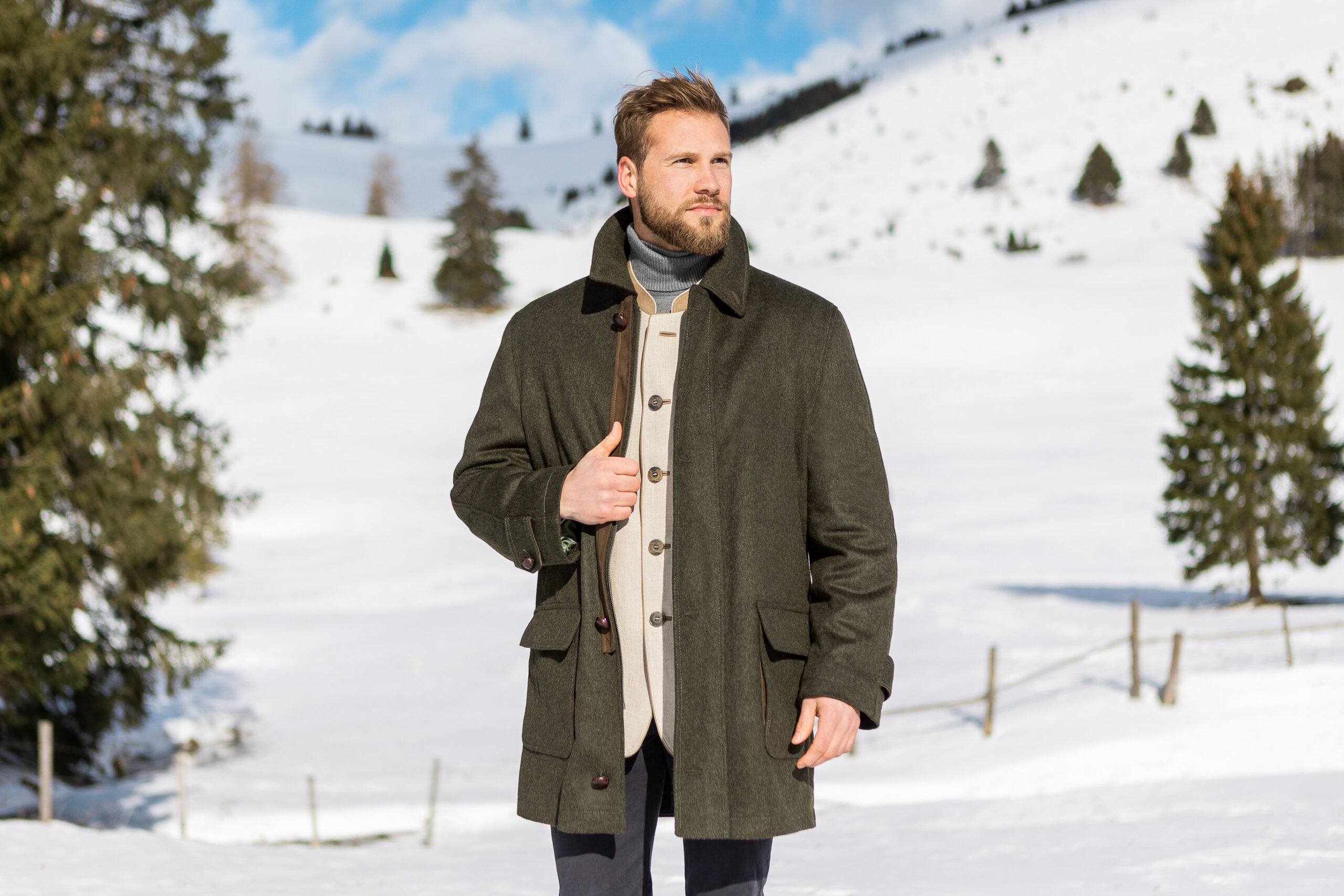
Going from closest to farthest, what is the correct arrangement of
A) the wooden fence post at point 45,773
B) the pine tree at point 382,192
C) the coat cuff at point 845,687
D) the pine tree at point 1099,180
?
the coat cuff at point 845,687 < the wooden fence post at point 45,773 < the pine tree at point 1099,180 < the pine tree at point 382,192

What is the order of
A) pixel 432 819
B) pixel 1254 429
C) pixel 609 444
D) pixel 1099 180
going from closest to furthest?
1. pixel 609 444
2. pixel 432 819
3. pixel 1254 429
4. pixel 1099 180

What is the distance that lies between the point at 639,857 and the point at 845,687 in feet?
2.35

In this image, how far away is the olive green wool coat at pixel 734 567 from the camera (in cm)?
292

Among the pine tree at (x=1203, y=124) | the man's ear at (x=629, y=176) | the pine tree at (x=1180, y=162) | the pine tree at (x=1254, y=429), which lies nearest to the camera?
the man's ear at (x=629, y=176)

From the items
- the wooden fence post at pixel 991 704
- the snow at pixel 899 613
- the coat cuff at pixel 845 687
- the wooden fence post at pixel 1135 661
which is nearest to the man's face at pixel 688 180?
the coat cuff at pixel 845 687

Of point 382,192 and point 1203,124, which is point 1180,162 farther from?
point 382,192

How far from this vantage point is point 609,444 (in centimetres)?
294

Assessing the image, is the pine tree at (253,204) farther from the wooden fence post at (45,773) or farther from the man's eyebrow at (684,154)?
the man's eyebrow at (684,154)

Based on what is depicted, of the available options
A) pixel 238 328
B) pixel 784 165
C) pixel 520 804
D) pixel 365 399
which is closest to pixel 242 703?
pixel 238 328

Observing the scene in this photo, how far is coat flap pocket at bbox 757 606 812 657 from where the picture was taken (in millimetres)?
2932

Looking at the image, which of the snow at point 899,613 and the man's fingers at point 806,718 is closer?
the man's fingers at point 806,718

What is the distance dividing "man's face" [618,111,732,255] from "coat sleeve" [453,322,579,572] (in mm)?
539

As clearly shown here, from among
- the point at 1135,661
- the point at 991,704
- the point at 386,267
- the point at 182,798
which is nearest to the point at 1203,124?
the point at 386,267

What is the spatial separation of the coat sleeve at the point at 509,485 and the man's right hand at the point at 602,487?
1.5 inches
